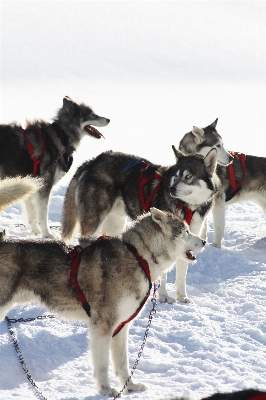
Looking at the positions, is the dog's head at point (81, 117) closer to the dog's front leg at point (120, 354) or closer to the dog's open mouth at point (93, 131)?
the dog's open mouth at point (93, 131)

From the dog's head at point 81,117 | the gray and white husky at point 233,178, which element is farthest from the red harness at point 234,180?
the dog's head at point 81,117

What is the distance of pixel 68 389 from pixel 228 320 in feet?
7.67

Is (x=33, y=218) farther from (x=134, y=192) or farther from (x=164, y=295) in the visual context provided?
(x=164, y=295)

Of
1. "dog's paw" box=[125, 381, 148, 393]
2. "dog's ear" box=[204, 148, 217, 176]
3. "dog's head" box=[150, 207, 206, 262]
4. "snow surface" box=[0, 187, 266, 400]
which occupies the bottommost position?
"snow surface" box=[0, 187, 266, 400]

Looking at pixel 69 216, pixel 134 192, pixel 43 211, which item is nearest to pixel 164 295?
pixel 134 192

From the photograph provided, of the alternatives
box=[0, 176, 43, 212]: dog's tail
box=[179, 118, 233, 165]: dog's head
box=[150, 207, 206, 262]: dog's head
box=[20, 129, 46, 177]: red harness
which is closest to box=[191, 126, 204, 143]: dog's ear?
box=[179, 118, 233, 165]: dog's head

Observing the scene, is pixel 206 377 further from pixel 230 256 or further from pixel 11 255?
pixel 230 256

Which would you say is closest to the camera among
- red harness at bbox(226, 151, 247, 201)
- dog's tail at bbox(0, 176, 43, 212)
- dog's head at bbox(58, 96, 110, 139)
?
dog's tail at bbox(0, 176, 43, 212)

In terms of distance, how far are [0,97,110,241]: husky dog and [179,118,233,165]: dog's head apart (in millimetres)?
1577

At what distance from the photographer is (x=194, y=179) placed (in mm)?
6375

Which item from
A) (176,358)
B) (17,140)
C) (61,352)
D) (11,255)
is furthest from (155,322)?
(17,140)

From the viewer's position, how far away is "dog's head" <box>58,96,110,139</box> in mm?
9211

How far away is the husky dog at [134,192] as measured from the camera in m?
6.43

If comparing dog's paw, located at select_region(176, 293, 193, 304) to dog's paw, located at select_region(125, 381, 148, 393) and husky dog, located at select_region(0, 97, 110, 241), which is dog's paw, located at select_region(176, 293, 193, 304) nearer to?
dog's paw, located at select_region(125, 381, 148, 393)
